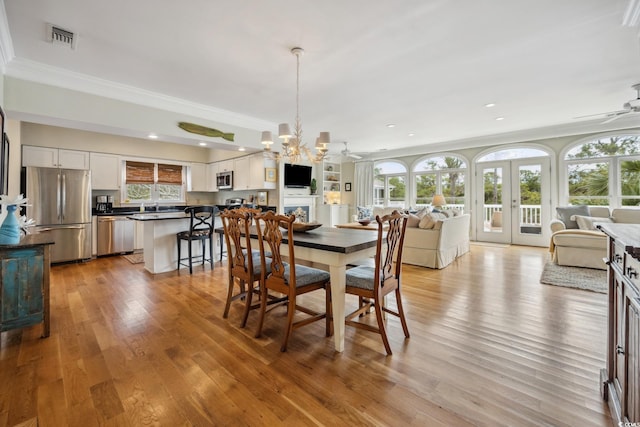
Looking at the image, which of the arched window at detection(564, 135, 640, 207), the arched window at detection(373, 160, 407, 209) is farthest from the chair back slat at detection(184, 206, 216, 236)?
the arched window at detection(564, 135, 640, 207)

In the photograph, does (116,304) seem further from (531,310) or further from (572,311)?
(572,311)

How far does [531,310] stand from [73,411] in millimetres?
3708

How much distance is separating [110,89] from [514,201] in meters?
8.23

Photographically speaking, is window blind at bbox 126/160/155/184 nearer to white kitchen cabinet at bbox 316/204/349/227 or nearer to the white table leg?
white kitchen cabinet at bbox 316/204/349/227

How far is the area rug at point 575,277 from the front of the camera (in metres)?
3.54

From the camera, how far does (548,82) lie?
3.65m

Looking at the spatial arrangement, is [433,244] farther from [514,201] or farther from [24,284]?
[24,284]

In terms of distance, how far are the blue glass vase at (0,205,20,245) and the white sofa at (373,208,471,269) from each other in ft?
14.8

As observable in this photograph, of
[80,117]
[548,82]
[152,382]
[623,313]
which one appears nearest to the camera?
[623,313]

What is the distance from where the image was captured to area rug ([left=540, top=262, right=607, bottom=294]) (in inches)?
139

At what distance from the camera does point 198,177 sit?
24.7 feet

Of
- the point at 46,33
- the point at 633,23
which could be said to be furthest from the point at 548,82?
the point at 46,33

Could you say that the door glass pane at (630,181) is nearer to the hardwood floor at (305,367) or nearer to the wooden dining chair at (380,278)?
the hardwood floor at (305,367)

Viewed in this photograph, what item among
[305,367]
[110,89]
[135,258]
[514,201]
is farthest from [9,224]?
[514,201]
